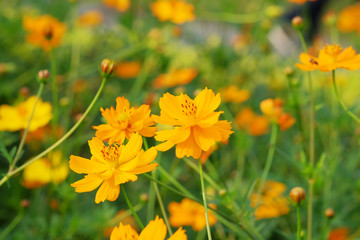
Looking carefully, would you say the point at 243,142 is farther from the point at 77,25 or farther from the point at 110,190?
the point at 77,25

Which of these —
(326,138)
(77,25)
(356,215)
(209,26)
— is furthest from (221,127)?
(209,26)

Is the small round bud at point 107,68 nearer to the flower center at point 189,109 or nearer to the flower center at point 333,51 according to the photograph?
the flower center at point 189,109

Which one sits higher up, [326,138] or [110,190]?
[110,190]

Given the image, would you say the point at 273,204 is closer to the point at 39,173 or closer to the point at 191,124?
the point at 191,124

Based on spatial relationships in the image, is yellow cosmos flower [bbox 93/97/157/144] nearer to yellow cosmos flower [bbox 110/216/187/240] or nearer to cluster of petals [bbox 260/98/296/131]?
yellow cosmos flower [bbox 110/216/187/240]

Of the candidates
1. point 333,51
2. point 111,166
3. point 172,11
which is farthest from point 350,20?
point 111,166

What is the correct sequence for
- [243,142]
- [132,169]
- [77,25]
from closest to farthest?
[132,169] → [243,142] → [77,25]
